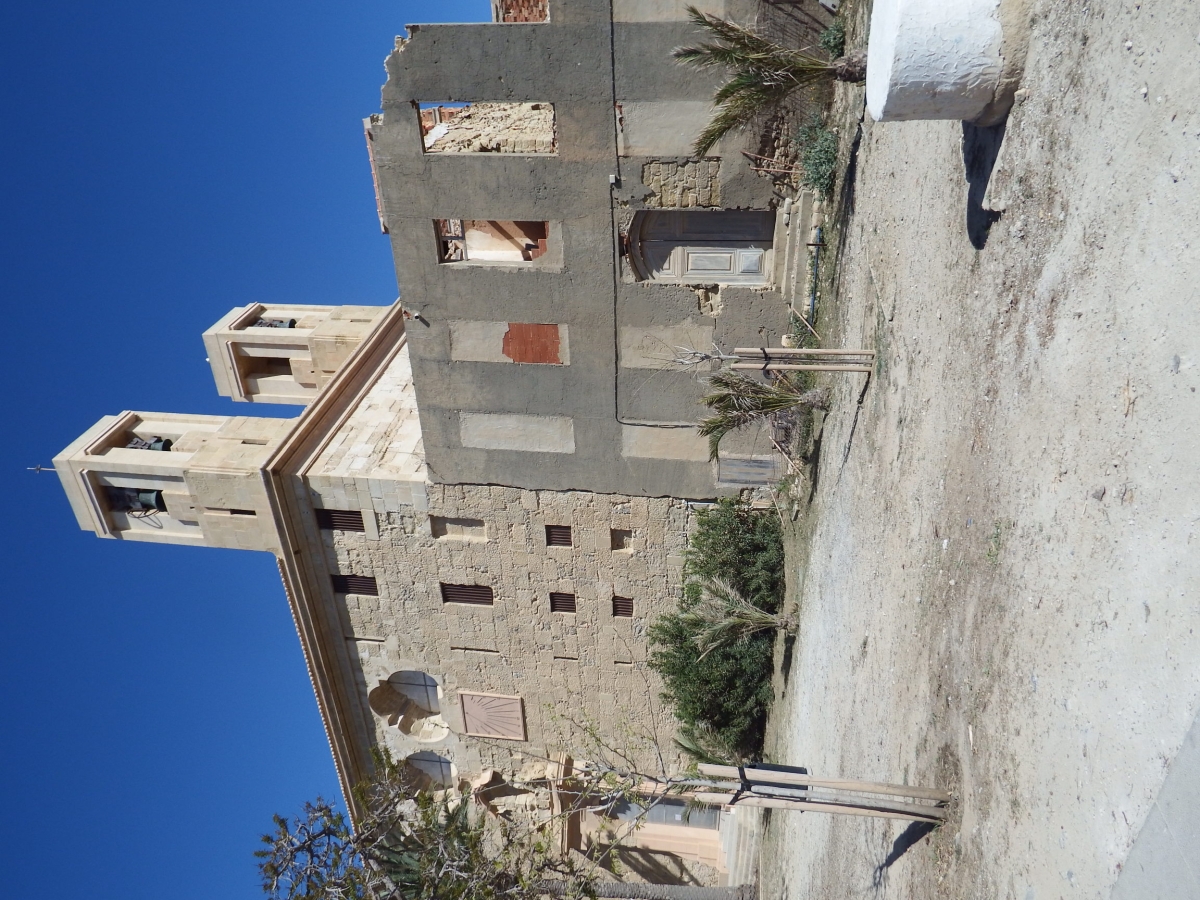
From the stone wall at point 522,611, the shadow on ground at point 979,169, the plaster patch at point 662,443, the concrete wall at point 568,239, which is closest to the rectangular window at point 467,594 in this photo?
the stone wall at point 522,611

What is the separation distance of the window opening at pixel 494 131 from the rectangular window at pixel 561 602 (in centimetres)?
656

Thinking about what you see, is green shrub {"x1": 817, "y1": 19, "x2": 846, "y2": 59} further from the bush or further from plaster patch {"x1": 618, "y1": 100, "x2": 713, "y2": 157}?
the bush

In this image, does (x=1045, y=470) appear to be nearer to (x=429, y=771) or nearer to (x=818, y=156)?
(x=818, y=156)

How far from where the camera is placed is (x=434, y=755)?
51.2 feet

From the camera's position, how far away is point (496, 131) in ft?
35.8

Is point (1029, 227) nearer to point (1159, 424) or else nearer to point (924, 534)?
point (1159, 424)

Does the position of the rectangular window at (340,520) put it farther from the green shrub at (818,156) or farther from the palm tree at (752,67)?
the green shrub at (818,156)

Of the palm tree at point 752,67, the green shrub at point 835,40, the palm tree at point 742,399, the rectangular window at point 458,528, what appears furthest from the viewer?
the rectangular window at point 458,528

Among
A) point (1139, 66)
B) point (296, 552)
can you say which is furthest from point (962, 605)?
point (296, 552)

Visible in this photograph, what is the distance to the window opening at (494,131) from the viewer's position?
10375 millimetres

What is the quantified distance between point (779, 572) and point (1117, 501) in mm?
8140

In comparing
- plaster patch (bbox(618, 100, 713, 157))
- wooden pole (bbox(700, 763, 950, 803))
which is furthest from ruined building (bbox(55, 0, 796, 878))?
wooden pole (bbox(700, 763, 950, 803))

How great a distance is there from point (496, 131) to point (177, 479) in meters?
7.10

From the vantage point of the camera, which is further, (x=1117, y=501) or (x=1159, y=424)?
(x=1117, y=501)
